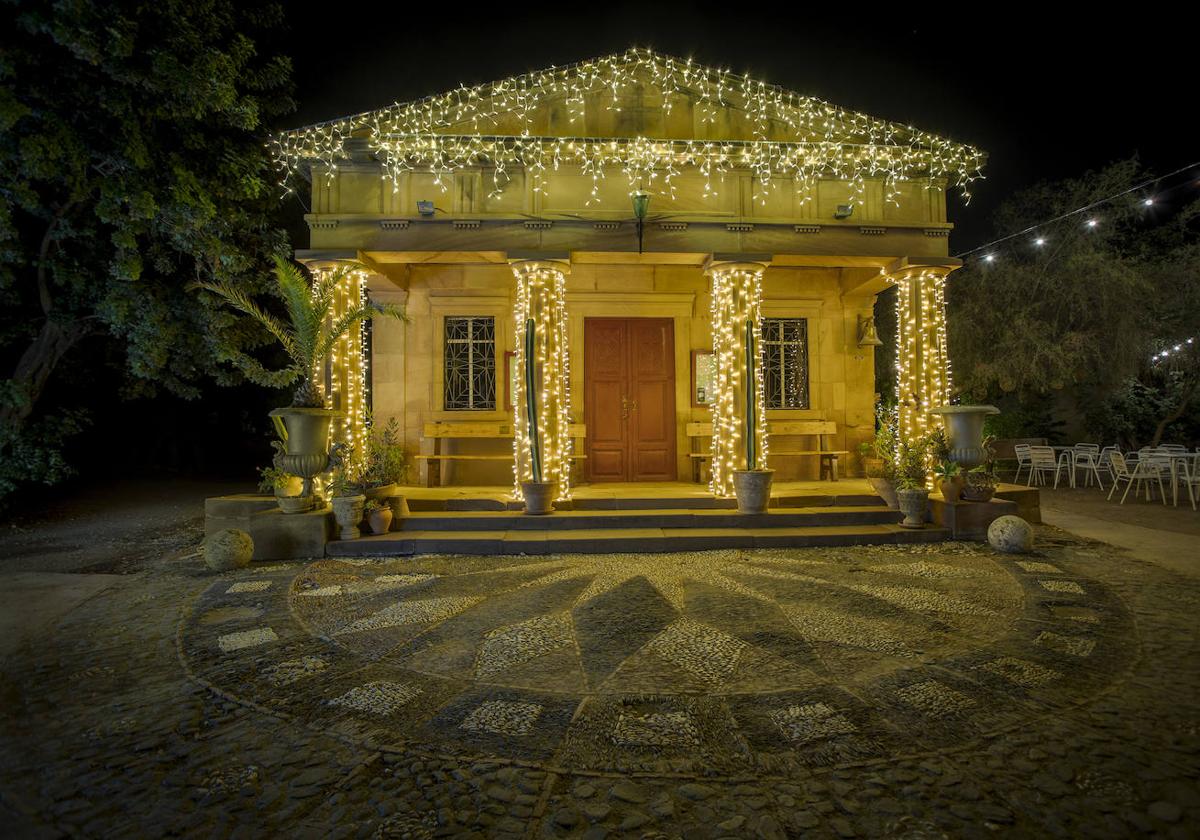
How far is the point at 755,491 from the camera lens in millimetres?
7309

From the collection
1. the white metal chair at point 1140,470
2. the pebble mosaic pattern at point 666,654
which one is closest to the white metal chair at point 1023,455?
the white metal chair at point 1140,470

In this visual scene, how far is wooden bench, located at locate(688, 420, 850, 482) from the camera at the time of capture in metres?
9.70

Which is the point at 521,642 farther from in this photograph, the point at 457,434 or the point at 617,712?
the point at 457,434

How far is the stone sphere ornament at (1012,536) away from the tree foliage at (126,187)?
32.3 feet

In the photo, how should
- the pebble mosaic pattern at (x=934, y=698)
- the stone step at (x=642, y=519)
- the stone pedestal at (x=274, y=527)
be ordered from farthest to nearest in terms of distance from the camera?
the stone step at (x=642, y=519)
the stone pedestal at (x=274, y=527)
the pebble mosaic pattern at (x=934, y=698)

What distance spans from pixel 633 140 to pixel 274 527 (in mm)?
6383

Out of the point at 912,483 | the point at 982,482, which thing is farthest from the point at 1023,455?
the point at 912,483

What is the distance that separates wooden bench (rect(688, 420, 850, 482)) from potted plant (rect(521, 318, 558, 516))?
309cm

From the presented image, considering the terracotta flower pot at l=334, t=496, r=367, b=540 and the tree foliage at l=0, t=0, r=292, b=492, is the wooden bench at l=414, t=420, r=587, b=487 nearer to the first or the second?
the terracotta flower pot at l=334, t=496, r=367, b=540

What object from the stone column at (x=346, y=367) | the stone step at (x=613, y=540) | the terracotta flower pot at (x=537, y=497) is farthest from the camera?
the stone column at (x=346, y=367)

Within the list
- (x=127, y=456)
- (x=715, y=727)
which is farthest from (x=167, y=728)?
(x=127, y=456)

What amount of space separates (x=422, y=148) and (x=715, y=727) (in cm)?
754

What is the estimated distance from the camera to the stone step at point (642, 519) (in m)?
7.12

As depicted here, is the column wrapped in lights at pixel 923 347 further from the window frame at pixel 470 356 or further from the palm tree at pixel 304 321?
the palm tree at pixel 304 321
